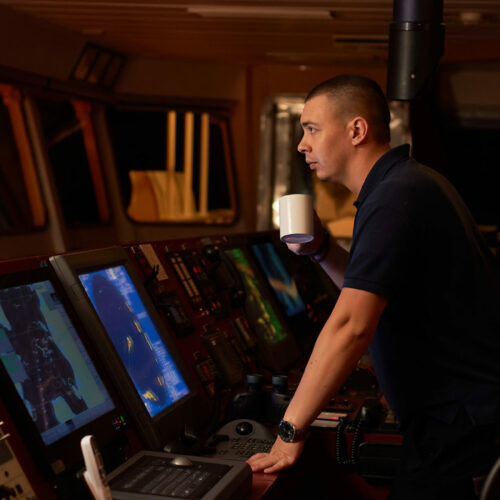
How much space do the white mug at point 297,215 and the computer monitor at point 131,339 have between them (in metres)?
0.47

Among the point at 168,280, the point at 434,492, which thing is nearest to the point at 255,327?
the point at 168,280

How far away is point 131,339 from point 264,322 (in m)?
1.10

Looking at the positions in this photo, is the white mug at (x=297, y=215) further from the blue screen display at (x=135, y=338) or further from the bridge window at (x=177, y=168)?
the bridge window at (x=177, y=168)

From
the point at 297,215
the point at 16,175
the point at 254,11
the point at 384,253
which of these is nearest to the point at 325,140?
the point at 297,215

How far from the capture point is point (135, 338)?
2.07 metres

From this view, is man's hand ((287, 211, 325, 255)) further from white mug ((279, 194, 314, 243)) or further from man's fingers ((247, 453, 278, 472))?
man's fingers ((247, 453, 278, 472))

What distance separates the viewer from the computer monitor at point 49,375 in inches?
60.4

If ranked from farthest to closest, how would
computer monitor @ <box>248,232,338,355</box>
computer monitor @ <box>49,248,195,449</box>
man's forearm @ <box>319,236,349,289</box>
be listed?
computer monitor @ <box>248,232,338,355</box>, man's forearm @ <box>319,236,349,289</box>, computer monitor @ <box>49,248,195,449</box>

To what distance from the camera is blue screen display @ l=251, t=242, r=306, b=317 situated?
3375 millimetres

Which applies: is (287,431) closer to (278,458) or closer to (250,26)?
(278,458)

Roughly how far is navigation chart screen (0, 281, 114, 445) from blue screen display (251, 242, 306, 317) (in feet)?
5.31

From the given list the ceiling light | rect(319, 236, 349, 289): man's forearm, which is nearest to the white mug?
rect(319, 236, 349, 289): man's forearm

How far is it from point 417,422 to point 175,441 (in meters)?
0.61

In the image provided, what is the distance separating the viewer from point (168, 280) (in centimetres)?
248
